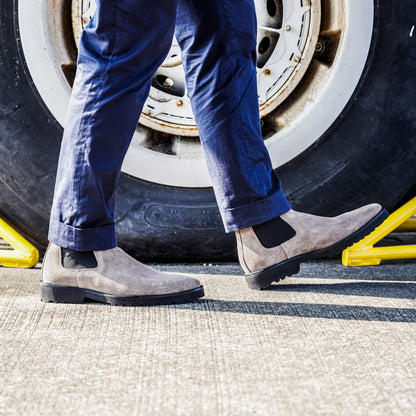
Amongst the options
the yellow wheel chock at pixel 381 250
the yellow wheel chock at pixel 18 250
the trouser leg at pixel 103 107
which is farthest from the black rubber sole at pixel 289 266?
the yellow wheel chock at pixel 18 250

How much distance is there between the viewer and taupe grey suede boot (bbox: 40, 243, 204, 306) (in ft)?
4.62

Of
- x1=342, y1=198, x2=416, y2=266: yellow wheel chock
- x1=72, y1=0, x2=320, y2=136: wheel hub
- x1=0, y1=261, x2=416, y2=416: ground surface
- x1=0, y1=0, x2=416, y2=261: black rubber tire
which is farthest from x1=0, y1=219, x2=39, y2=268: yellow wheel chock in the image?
x1=342, y1=198, x2=416, y2=266: yellow wheel chock

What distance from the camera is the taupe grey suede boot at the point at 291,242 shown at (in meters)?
1.50

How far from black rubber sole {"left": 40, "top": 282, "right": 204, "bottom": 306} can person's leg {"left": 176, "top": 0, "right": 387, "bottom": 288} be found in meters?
0.18

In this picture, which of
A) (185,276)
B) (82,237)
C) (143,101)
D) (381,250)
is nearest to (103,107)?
(143,101)

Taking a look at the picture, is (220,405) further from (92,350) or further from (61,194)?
(61,194)

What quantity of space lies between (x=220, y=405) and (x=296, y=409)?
97mm

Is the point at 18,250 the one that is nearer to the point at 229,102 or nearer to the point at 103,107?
the point at 103,107

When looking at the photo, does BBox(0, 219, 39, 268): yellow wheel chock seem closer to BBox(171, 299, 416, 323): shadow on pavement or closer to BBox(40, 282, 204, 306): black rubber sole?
BBox(40, 282, 204, 306): black rubber sole

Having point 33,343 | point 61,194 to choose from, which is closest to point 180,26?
point 61,194

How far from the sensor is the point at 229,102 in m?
1.45

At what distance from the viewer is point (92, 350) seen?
1.10 m

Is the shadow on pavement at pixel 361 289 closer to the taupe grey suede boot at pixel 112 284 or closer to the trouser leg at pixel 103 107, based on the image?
the taupe grey suede boot at pixel 112 284

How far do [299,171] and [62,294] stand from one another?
2.28 ft
